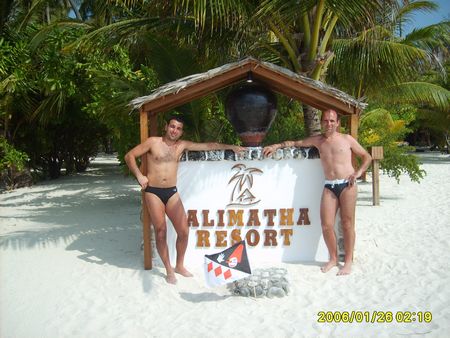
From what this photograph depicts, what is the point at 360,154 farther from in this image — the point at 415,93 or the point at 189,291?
the point at 415,93

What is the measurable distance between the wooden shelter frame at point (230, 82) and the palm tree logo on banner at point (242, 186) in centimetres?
104

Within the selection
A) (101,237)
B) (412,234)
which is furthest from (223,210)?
Answer: (412,234)

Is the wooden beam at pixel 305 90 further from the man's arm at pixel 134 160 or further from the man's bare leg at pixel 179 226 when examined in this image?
the man's bare leg at pixel 179 226

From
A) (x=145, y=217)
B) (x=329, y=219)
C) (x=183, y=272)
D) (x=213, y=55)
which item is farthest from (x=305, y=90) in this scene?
(x=213, y=55)

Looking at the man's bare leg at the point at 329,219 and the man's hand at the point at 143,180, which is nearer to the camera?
the man's hand at the point at 143,180

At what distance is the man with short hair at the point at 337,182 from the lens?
497 centimetres

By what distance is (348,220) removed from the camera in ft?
16.5

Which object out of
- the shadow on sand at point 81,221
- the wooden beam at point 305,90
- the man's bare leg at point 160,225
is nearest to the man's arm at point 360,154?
the wooden beam at point 305,90

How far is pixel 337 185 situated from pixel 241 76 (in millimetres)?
1743

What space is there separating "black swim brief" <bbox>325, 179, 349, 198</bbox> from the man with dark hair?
1750 millimetres

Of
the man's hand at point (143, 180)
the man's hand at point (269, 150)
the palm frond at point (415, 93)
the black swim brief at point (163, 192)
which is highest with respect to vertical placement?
the palm frond at point (415, 93)

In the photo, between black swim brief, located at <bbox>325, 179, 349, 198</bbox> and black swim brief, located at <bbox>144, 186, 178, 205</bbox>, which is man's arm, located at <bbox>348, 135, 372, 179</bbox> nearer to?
black swim brief, located at <bbox>325, 179, 349, 198</bbox>

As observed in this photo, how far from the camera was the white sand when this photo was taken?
3711 mm
